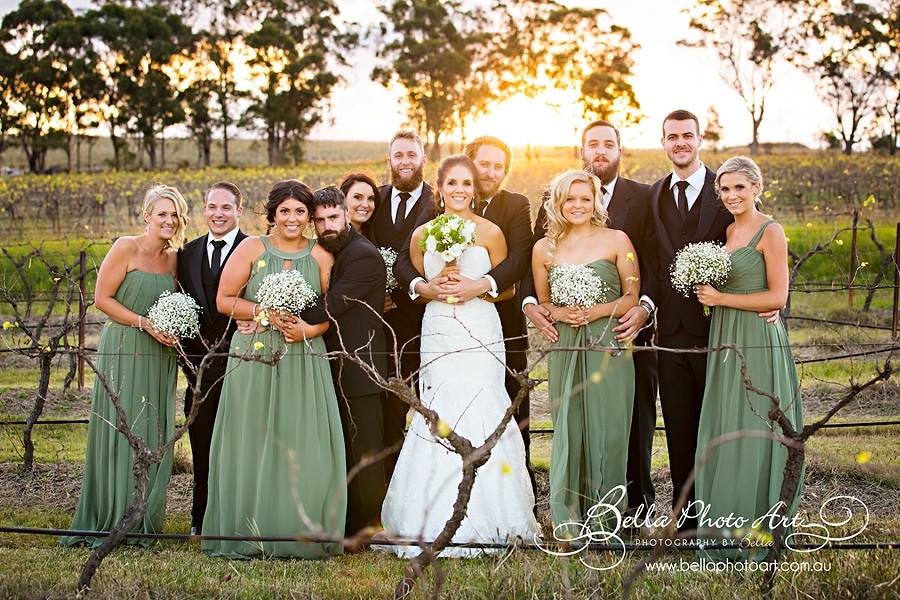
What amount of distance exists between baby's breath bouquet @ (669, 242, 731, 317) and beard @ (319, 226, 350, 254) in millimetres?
2169

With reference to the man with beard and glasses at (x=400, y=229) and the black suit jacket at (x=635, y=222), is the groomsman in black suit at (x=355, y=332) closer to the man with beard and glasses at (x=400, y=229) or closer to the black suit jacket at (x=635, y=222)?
the man with beard and glasses at (x=400, y=229)

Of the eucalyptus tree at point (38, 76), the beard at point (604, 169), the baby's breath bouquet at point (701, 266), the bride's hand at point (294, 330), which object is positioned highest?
the eucalyptus tree at point (38, 76)

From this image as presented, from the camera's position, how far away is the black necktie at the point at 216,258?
6133mm

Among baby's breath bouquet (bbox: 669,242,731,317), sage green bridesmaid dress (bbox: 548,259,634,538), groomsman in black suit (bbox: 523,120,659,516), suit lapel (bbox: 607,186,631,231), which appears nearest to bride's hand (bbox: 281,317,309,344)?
groomsman in black suit (bbox: 523,120,659,516)

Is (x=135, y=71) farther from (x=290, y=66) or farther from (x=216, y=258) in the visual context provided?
(x=216, y=258)

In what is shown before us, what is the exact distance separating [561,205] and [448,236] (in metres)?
0.82

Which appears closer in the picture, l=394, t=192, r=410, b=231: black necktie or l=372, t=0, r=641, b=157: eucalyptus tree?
l=394, t=192, r=410, b=231: black necktie

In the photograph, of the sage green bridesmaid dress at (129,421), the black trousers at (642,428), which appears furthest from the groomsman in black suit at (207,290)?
the black trousers at (642,428)

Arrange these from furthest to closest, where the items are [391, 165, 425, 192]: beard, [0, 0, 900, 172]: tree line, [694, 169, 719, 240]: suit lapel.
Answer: [0, 0, 900, 172]: tree line, [391, 165, 425, 192]: beard, [694, 169, 719, 240]: suit lapel

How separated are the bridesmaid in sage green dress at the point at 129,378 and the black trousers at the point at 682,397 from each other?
338cm

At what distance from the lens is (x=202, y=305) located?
19.9 feet

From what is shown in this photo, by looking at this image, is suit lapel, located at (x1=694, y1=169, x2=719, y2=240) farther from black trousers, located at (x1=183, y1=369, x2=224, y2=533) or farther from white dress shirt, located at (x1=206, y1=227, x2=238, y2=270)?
black trousers, located at (x1=183, y1=369, x2=224, y2=533)

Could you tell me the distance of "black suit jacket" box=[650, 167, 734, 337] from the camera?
222 inches

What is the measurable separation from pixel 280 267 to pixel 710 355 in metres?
2.85
